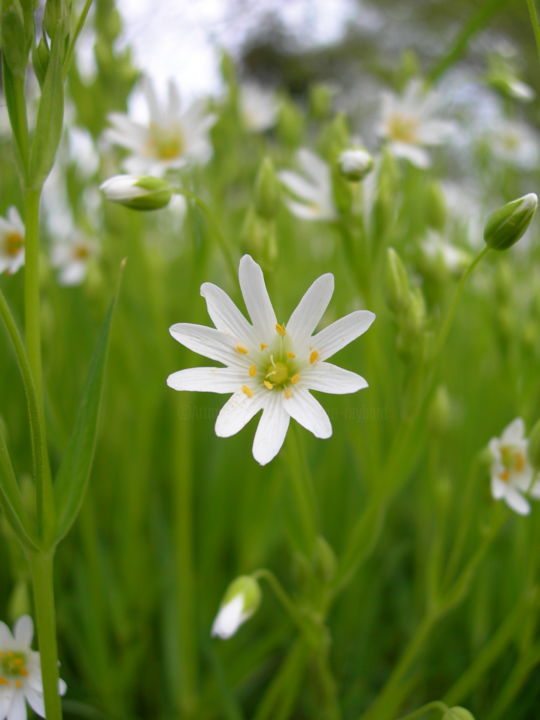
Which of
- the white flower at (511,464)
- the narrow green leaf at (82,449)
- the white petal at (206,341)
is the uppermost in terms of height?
the white petal at (206,341)

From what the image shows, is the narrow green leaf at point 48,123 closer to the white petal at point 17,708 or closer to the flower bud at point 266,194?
the flower bud at point 266,194

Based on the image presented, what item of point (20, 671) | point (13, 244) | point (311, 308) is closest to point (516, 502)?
point (311, 308)

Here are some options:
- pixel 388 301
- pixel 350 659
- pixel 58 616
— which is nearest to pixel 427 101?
pixel 388 301

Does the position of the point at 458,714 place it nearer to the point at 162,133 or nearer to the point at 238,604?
the point at 238,604

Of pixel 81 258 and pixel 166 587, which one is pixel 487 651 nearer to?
pixel 166 587

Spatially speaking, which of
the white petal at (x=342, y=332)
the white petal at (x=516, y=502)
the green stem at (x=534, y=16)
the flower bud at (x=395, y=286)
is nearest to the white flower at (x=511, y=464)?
the white petal at (x=516, y=502)
